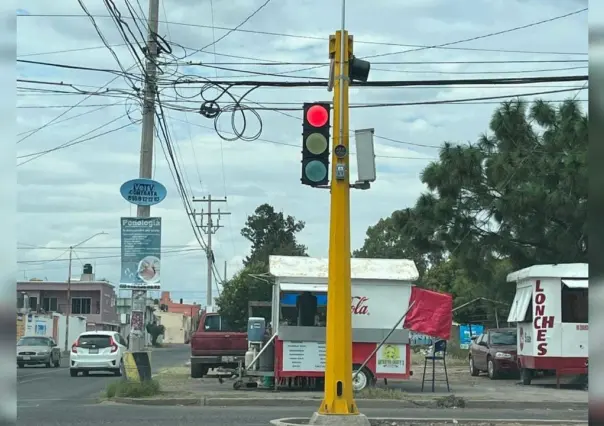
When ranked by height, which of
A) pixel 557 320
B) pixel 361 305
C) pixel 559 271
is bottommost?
pixel 557 320

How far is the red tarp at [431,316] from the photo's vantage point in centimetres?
1664

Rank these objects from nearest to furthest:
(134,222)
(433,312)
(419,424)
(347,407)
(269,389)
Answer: (347,407), (419,424), (433,312), (134,222), (269,389)

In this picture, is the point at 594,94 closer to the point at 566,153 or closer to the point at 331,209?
the point at 331,209

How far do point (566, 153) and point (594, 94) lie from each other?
2303 cm

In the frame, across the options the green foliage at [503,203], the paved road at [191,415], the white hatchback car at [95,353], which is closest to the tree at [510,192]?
the green foliage at [503,203]

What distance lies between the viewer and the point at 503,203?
2475 centimetres

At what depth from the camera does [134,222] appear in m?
18.0

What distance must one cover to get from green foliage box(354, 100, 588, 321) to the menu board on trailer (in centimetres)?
866

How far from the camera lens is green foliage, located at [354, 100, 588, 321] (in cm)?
2456

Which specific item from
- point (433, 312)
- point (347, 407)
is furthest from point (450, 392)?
point (347, 407)

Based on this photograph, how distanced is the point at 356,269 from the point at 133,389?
18.2 ft

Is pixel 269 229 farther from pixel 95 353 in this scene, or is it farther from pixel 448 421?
pixel 448 421

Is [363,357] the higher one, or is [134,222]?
[134,222]

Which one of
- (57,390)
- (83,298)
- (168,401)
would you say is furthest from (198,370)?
(83,298)
